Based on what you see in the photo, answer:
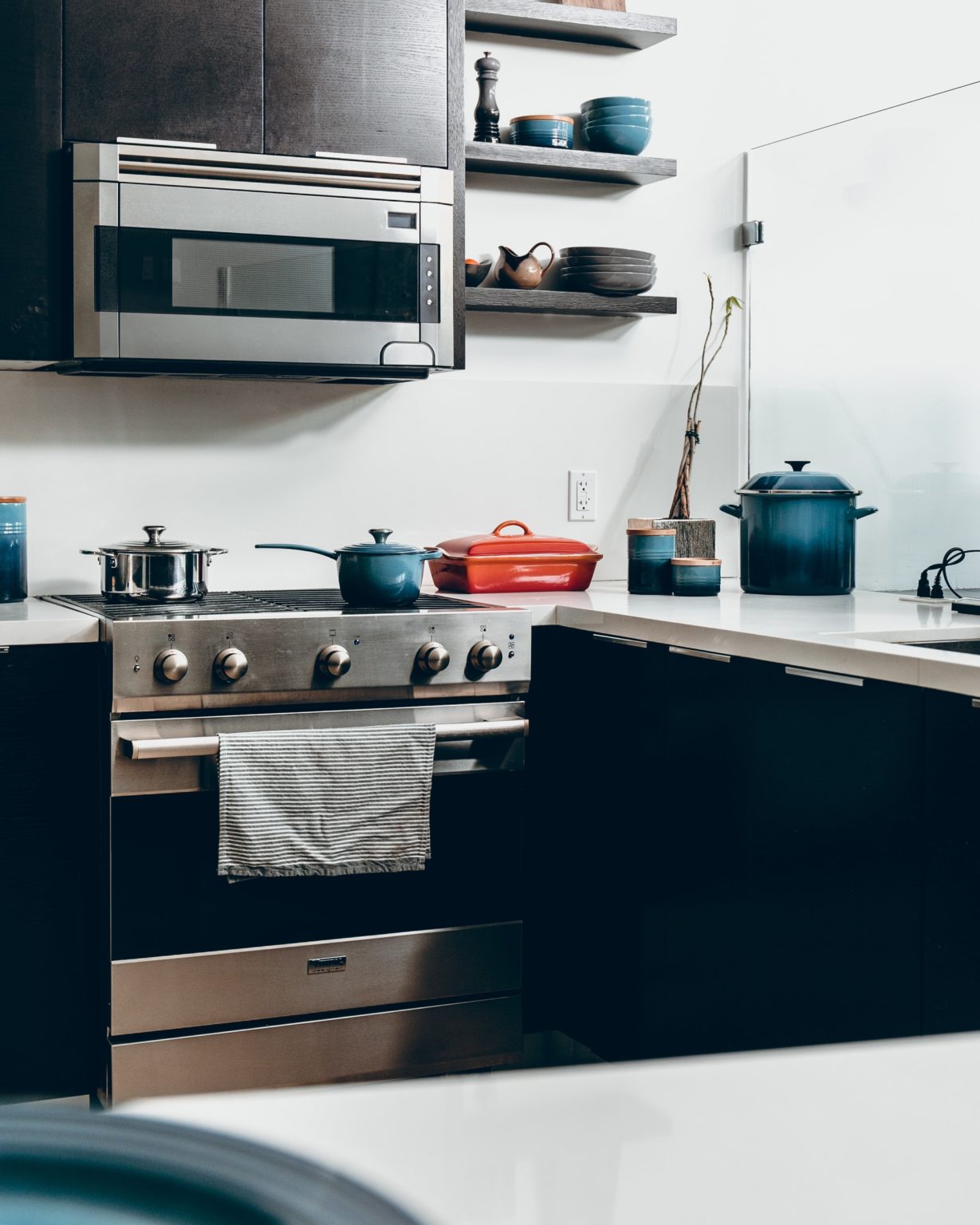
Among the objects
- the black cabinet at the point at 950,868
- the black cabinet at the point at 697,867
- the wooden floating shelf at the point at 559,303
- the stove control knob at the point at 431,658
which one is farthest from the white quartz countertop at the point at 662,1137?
the wooden floating shelf at the point at 559,303

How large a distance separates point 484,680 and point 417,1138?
208 centimetres

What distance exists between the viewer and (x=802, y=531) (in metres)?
2.83

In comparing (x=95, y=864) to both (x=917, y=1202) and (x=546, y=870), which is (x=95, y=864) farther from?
(x=917, y=1202)

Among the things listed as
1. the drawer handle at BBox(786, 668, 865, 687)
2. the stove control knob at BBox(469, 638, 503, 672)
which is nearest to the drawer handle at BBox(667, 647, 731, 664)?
the drawer handle at BBox(786, 668, 865, 687)

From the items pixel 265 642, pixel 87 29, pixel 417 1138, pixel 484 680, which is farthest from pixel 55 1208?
pixel 87 29

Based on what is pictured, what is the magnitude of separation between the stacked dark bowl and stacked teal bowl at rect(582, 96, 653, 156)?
23 centimetres

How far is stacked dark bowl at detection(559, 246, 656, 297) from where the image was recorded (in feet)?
10.3

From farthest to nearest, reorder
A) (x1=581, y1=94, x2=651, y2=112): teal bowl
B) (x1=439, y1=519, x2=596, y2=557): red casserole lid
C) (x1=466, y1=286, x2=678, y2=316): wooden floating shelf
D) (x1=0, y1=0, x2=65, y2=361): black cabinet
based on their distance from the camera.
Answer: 1. (x1=581, y1=94, x2=651, y2=112): teal bowl
2. (x1=466, y1=286, x2=678, y2=316): wooden floating shelf
3. (x1=439, y1=519, x2=596, y2=557): red casserole lid
4. (x1=0, y1=0, x2=65, y2=361): black cabinet

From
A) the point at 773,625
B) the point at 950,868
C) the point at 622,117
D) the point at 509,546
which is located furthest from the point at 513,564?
the point at 950,868

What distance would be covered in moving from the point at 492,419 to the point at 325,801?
1.18 m

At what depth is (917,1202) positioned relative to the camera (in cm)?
38

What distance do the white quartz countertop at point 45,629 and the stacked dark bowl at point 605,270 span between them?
1396 millimetres

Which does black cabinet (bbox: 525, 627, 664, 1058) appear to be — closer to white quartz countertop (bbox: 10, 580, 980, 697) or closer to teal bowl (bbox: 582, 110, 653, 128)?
white quartz countertop (bbox: 10, 580, 980, 697)

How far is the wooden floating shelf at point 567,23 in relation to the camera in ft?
10.2
